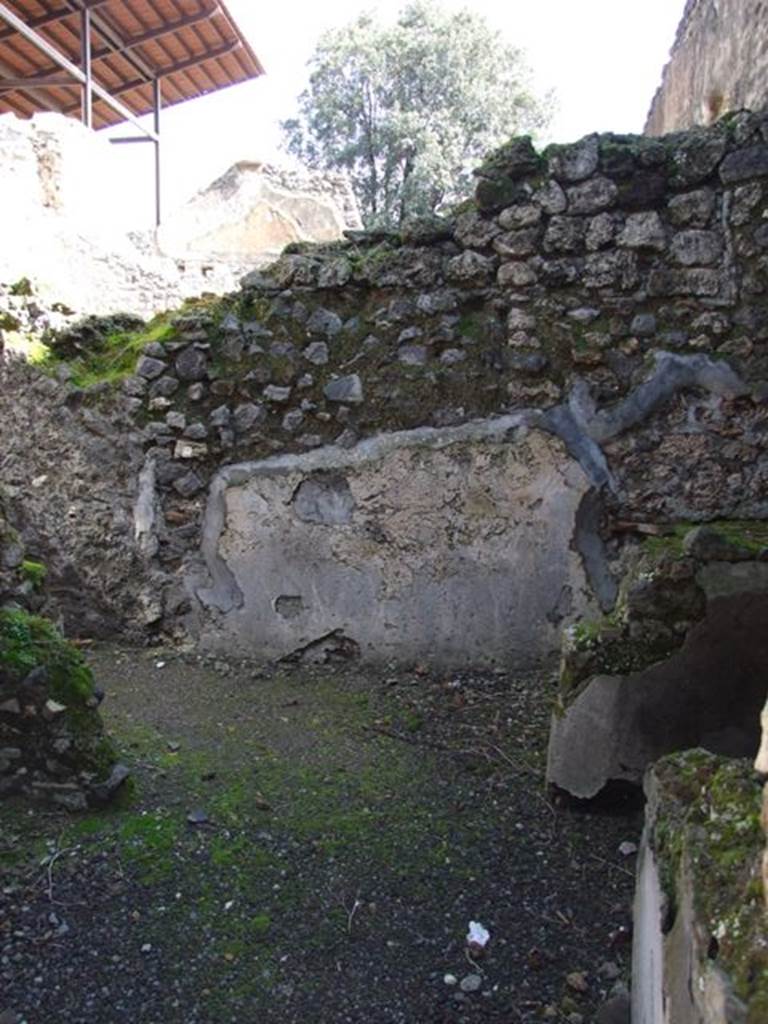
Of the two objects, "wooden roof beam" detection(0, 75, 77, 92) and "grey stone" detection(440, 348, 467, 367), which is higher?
"wooden roof beam" detection(0, 75, 77, 92)

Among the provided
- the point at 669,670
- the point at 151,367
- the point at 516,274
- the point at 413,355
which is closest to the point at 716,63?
the point at 516,274

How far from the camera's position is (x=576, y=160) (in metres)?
3.71

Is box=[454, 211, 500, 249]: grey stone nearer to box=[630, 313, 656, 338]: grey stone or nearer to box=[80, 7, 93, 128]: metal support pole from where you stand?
box=[630, 313, 656, 338]: grey stone

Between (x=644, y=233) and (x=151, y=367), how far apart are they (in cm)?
235

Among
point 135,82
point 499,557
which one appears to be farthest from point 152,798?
point 135,82

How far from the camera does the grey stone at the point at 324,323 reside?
13.5 ft

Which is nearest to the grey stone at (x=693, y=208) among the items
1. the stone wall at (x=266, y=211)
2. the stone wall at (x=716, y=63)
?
the stone wall at (x=716, y=63)

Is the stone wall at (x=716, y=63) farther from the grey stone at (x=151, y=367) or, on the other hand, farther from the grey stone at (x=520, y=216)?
the grey stone at (x=151, y=367)

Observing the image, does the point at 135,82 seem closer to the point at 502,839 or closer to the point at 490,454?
the point at 490,454

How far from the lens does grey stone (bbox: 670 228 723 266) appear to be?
3.58 m

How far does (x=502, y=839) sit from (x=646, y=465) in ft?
5.81

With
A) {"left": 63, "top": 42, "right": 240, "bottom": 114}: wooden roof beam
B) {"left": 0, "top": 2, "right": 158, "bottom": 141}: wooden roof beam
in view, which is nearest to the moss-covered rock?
{"left": 0, "top": 2, "right": 158, "bottom": 141}: wooden roof beam

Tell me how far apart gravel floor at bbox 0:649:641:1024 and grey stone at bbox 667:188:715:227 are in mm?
2088

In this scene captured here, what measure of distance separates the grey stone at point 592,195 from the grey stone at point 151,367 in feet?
6.69
